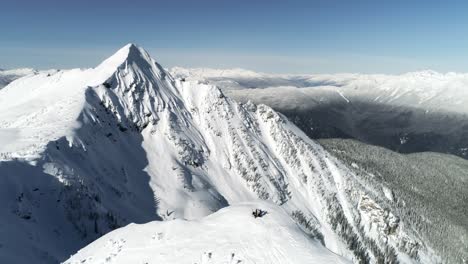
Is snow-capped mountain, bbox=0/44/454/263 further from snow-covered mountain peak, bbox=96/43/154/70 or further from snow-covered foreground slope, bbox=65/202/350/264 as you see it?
snow-covered mountain peak, bbox=96/43/154/70

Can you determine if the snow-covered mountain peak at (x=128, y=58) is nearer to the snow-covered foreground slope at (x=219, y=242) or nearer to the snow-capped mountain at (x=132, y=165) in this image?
the snow-capped mountain at (x=132, y=165)

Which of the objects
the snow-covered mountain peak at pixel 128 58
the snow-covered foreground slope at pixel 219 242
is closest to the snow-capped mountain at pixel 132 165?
the snow-covered foreground slope at pixel 219 242

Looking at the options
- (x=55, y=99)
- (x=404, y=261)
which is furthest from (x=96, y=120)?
(x=404, y=261)

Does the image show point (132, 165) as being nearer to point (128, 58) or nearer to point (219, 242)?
point (128, 58)

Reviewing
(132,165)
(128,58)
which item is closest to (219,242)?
(132,165)

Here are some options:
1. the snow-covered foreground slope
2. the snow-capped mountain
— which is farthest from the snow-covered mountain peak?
the snow-covered foreground slope

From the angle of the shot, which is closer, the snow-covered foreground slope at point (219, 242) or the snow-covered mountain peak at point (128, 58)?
the snow-covered foreground slope at point (219, 242)

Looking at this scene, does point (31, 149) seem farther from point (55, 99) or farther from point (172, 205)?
point (55, 99)

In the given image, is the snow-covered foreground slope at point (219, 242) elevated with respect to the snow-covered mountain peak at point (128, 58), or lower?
lower
